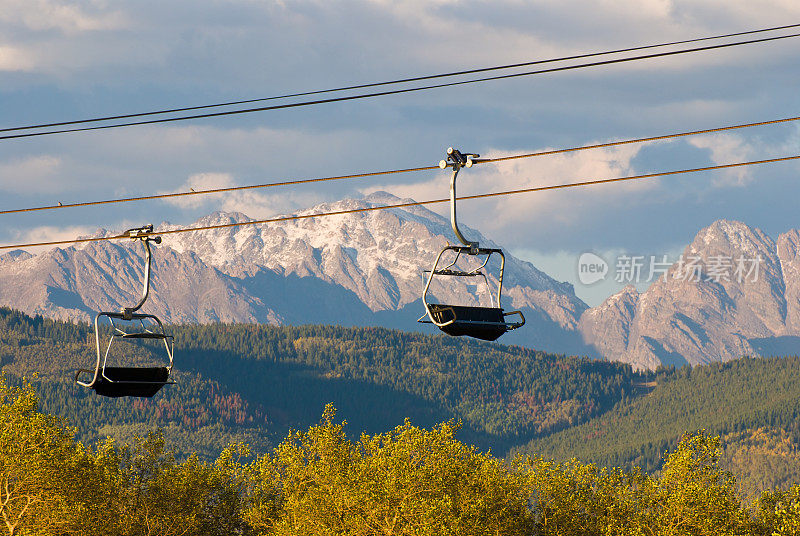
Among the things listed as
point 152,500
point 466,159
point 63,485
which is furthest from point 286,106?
point 152,500

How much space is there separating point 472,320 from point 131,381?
10.4 metres

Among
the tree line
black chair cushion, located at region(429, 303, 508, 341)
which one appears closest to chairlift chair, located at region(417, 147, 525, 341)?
black chair cushion, located at region(429, 303, 508, 341)

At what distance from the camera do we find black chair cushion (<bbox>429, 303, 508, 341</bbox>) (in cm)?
2803

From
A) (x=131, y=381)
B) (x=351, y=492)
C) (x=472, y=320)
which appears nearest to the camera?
(x=472, y=320)

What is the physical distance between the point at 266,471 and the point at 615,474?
27209 mm

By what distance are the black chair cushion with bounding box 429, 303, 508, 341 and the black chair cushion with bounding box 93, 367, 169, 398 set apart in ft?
28.7

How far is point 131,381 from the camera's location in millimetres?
31594

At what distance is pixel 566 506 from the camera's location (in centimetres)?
8069

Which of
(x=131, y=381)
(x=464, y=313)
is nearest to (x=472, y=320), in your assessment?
(x=464, y=313)

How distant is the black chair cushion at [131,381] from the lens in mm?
31453

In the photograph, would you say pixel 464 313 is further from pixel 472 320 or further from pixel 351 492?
pixel 351 492

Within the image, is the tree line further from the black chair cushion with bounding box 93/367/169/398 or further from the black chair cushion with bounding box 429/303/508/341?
the black chair cushion with bounding box 429/303/508/341

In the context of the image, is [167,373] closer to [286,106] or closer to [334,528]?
[286,106]

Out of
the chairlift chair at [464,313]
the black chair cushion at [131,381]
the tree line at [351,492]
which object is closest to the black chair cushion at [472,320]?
the chairlift chair at [464,313]
